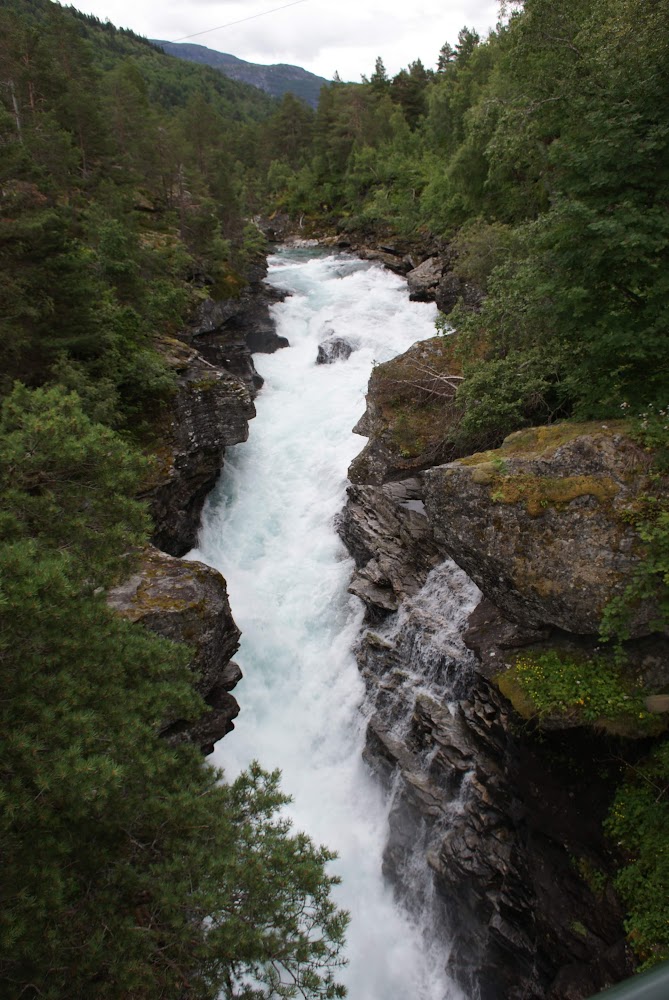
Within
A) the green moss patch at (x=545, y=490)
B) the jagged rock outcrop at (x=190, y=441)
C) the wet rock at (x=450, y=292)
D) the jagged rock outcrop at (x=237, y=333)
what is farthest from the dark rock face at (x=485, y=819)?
the wet rock at (x=450, y=292)

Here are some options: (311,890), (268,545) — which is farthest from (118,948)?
(268,545)

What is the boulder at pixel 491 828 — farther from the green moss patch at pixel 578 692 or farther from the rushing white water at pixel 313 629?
the rushing white water at pixel 313 629

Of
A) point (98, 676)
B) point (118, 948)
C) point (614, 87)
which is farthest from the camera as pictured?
point (614, 87)

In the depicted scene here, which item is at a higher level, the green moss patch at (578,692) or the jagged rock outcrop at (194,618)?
the green moss patch at (578,692)

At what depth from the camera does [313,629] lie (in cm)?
1602

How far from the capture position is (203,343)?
86.4ft

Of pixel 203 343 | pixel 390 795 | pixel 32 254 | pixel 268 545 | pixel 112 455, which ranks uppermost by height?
pixel 32 254

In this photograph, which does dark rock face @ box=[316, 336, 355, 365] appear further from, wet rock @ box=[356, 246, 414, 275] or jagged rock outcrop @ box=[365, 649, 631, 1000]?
jagged rock outcrop @ box=[365, 649, 631, 1000]

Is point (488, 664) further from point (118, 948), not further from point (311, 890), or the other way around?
point (118, 948)

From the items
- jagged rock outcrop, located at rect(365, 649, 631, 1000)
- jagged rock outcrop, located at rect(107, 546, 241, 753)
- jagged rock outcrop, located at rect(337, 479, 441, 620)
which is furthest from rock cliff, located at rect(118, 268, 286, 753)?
jagged rock outcrop, located at rect(365, 649, 631, 1000)

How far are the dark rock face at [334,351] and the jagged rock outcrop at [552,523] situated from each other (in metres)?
16.7

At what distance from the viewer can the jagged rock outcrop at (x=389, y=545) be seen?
14.3m

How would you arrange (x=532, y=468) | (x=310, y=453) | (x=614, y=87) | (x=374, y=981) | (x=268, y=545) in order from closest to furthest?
1. (x=614, y=87)
2. (x=532, y=468)
3. (x=374, y=981)
4. (x=268, y=545)
5. (x=310, y=453)

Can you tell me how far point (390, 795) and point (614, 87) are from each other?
1471cm
